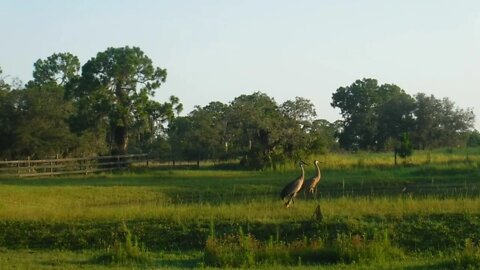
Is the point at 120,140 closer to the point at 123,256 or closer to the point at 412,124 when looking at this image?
the point at 412,124

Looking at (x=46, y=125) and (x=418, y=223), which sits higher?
(x=46, y=125)

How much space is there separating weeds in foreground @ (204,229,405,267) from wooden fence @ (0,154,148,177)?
3639 centimetres

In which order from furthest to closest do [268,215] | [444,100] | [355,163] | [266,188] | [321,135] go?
[444,100] → [321,135] → [355,163] → [266,188] → [268,215]

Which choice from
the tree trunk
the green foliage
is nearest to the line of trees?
the tree trunk

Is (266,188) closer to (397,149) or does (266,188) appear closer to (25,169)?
(397,149)

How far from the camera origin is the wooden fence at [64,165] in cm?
4957

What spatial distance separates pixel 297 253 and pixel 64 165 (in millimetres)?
39853

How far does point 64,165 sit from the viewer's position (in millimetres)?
52531

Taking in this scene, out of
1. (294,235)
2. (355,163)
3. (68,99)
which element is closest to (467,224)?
(294,235)

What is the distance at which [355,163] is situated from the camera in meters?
48.1

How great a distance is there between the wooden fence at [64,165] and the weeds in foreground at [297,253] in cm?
3639

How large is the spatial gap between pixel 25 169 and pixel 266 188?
23.5 meters

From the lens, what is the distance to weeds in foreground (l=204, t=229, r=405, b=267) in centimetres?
1469

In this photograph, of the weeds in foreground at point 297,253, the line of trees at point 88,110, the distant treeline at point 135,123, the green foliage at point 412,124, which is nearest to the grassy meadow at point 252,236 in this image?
the weeds in foreground at point 297,253
